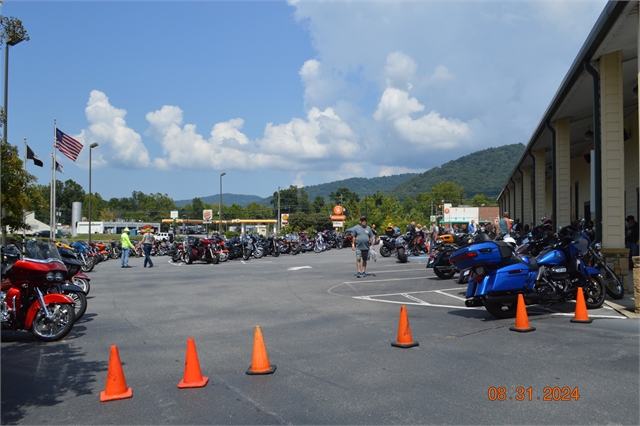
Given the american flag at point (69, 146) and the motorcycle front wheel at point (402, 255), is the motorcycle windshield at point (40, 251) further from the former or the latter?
the american flag at point (69, 146)

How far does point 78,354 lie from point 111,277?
12.6 metres

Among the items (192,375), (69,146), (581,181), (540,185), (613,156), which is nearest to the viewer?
(192,375)

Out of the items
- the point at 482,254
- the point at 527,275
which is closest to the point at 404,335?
the point at 482,254

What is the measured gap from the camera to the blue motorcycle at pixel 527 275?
9.77 meters

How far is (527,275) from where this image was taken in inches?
392

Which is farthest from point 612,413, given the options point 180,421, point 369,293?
point 369,293

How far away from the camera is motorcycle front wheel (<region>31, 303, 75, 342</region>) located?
892 centimetres

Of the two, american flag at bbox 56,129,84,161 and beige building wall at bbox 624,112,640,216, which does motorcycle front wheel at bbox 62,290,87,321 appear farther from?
american flag at bbox 56,129,84,161

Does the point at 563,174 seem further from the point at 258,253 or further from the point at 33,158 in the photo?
the point at 33,158

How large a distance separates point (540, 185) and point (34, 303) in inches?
940

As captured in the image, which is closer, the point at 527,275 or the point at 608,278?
the point at 527,275

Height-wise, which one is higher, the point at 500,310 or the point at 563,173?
the point at 563,173

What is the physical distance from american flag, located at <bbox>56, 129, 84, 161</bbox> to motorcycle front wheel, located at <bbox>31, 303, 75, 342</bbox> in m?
25.9

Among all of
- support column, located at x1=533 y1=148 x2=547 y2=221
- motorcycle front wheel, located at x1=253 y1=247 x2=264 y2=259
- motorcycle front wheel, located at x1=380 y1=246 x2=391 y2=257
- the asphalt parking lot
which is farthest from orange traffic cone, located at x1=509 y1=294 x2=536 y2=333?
motorcycle front wheel, located at x1=253 y1=247 x2=264 y2=259
